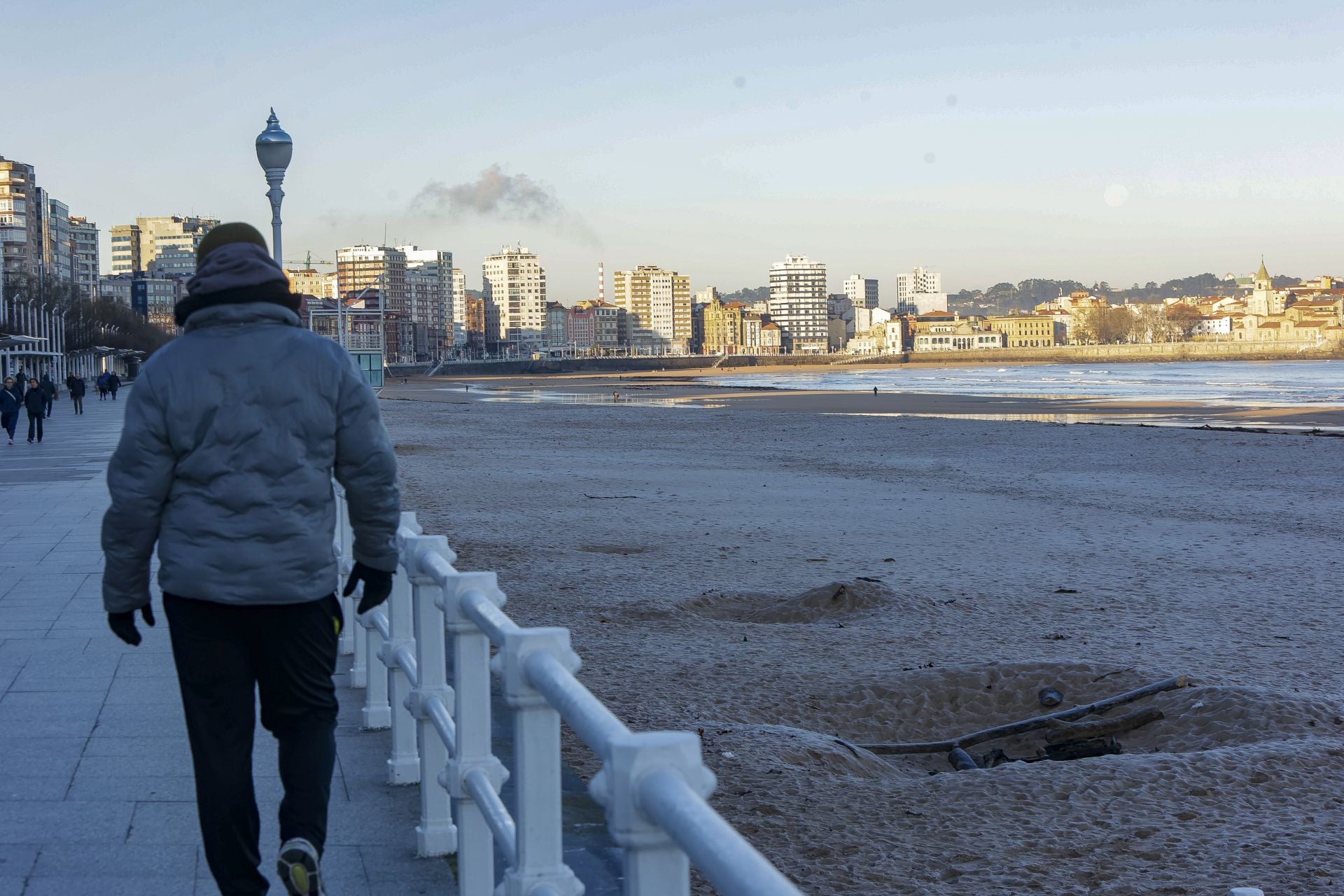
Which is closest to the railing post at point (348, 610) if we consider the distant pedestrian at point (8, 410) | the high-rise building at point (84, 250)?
the distant pedestrian at point (8, 410)

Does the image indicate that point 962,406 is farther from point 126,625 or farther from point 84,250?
point 84,250

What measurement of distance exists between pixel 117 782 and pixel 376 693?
1112 mm

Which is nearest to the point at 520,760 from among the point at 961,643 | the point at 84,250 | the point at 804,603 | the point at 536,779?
the point at 536,779

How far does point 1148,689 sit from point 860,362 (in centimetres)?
18439

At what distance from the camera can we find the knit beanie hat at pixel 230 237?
3182 millimetres

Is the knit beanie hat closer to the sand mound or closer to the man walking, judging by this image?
the man walking

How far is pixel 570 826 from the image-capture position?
4109 millimetres

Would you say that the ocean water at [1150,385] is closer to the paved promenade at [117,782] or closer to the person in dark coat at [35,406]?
the person in dark coat at [35,406]

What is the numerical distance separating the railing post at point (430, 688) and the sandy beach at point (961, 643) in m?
1.09

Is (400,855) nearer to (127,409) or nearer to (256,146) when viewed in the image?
(127,409)

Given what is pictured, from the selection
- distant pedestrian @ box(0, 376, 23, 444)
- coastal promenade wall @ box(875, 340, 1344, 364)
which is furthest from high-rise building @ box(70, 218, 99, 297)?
distant pedestrian @ box(0, 376, 23, 444)

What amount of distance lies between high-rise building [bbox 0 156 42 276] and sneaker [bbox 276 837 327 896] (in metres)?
138

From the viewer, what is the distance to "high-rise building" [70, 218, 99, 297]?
182 m

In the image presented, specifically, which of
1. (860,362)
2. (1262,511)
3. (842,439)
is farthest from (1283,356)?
(1262,511)
